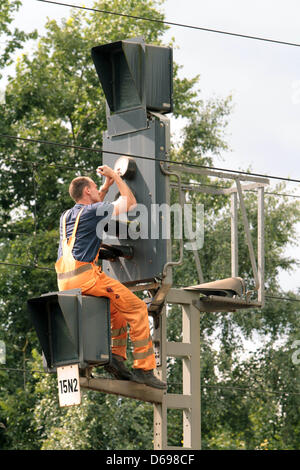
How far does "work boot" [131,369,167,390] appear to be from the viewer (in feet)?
33.0

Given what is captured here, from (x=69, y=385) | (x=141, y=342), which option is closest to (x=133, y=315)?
(x=141, y=342)

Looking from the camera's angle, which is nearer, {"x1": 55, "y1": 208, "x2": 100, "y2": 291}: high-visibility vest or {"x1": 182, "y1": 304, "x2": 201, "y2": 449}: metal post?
{"x1": 55, "y1": 208, "x2": 100, "y2": 291}: high-visibility vest

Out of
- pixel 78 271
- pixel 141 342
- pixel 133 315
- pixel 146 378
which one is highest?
pixel 78 271

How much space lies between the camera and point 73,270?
9641 mm

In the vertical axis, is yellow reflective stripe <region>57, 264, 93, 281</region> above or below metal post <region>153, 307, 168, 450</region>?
above

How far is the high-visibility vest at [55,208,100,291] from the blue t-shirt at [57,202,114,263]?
0.04 meters

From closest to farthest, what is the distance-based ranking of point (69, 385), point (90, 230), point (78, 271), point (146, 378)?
1. point (69, 385)
2. point (78, 271)
3. point (90, 230)
4. point (146, 378)

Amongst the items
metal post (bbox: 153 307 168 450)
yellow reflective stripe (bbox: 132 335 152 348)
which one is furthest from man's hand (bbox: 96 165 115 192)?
yellow reflective stripe (bbox: 132 335 152 348)

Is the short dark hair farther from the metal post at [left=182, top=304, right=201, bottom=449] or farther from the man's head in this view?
the metal post at [left=182, top=304, right=201, bottom=449]

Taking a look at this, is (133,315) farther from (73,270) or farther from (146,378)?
(73,270)

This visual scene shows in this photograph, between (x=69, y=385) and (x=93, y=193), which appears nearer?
(x=69, y=385)

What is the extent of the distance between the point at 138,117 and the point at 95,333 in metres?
2.43

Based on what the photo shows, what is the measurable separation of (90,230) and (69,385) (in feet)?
4.70
